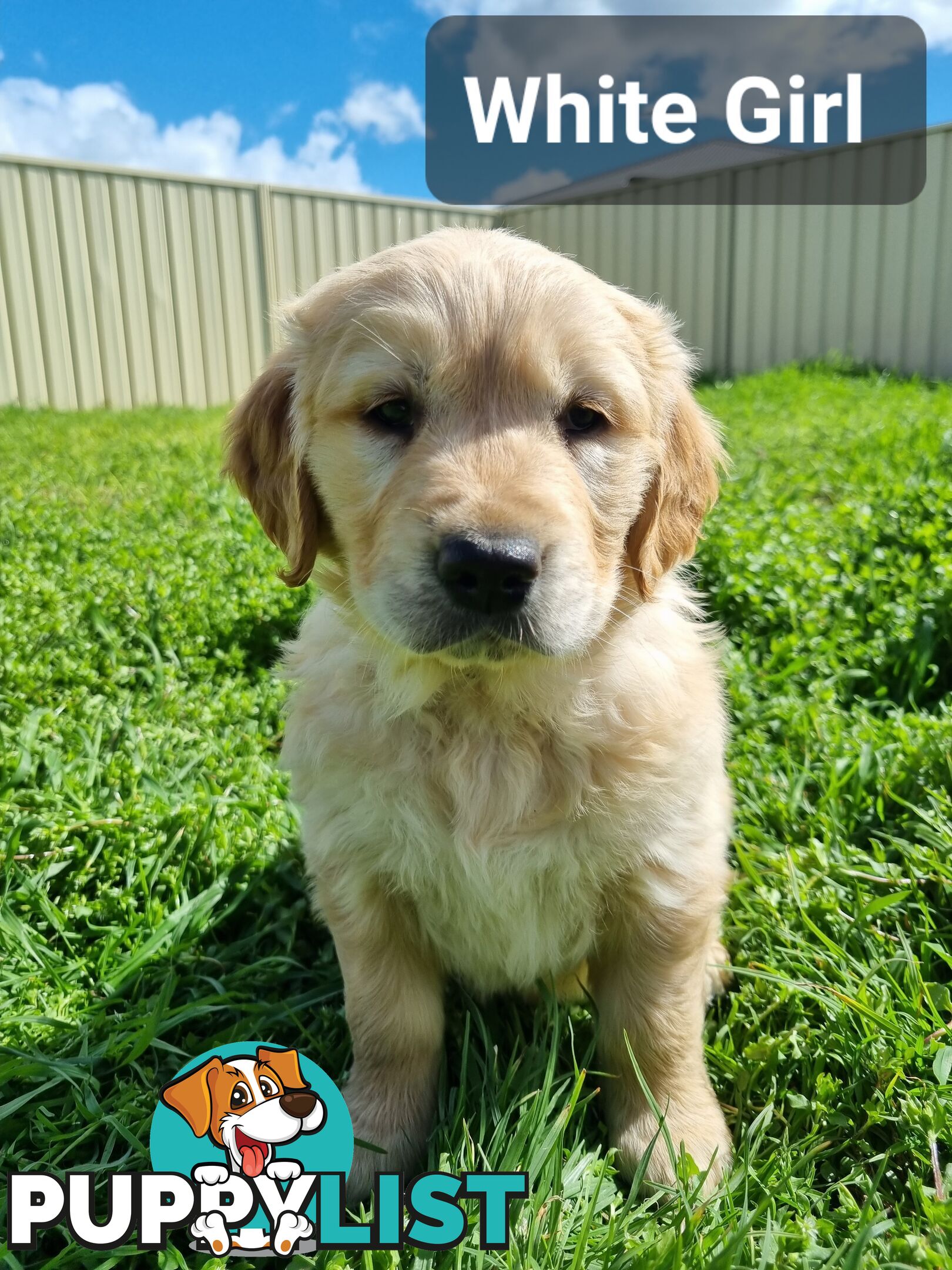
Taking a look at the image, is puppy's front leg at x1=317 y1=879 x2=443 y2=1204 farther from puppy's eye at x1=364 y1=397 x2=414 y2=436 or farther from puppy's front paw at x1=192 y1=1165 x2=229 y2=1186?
puppy's eye at x1=364 y1=397 x2=414 y2=436

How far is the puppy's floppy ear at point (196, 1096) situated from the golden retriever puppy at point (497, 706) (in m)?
0.42

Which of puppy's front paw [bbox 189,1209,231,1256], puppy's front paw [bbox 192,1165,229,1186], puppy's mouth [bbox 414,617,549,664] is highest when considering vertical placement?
puppy's mouth [bbox 414,617,549,664]

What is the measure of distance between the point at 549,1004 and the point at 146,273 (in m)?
10.1

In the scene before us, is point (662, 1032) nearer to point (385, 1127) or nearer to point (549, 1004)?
point (549, 1004)

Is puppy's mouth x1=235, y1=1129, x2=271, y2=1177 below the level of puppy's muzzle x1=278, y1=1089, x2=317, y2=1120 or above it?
below

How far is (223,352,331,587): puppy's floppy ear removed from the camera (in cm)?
188

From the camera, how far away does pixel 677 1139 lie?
5.66 feet

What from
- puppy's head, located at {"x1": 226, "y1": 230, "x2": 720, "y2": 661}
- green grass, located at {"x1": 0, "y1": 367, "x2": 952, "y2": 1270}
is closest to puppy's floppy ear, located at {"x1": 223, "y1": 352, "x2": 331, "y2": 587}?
puppy's head, located at {"x1": 226, "y1": 230, "x2": 720, "y2": 661}

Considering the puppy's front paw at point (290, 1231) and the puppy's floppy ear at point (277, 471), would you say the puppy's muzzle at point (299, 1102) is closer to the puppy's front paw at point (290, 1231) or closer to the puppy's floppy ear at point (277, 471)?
the puppy's front paw at point (290, 1231)

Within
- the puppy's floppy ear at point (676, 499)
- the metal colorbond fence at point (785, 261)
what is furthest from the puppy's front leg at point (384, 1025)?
the metal colorbond fence at point (785, 261)

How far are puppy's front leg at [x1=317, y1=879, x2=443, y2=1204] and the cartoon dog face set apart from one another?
370mm

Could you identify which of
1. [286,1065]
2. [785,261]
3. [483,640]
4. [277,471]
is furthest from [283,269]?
[286,1065]

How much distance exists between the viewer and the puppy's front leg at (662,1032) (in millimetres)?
1739

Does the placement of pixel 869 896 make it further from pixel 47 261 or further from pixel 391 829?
pixel 47 261
